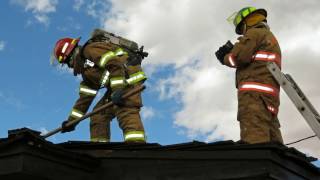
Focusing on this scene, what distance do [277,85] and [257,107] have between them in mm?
371

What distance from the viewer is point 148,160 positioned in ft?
13.8

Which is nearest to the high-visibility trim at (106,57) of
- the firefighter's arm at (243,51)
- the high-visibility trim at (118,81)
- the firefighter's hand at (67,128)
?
the high-visibility trim at (118,81)

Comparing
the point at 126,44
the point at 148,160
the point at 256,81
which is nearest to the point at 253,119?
the point at 256,81

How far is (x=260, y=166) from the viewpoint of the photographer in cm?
377

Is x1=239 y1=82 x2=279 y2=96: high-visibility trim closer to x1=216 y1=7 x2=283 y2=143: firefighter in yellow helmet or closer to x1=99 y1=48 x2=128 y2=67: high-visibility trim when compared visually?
x1=216 y1=7 x2=283 y2=143: firefighter in yellow helmet

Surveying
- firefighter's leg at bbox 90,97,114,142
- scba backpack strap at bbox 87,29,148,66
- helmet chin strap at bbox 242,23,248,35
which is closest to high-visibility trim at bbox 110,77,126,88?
firefighter's leg at bbox 90,97,114,142

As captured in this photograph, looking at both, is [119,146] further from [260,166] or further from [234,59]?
[234,59]

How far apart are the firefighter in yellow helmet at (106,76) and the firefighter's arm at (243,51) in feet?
4.58

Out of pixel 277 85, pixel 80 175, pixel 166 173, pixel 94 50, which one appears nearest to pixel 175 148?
pixel 166 173

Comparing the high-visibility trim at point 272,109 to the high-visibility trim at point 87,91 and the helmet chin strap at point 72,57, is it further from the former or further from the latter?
the helmet chin strap at point 72,57

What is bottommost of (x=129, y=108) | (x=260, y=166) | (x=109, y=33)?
(x=260, y=166)

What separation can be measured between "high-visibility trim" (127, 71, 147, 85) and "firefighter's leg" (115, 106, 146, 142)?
57 centimetres

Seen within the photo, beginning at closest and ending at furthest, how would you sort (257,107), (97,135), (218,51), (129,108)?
(257,107)
(218,51)
(129,108)
(97,135)

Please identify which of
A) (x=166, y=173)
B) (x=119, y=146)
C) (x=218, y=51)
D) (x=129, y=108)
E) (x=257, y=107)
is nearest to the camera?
(x=166, y=173)
